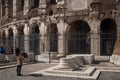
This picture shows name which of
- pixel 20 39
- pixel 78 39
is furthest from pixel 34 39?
pixel 78 39

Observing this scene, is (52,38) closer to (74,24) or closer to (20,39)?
(74,24)

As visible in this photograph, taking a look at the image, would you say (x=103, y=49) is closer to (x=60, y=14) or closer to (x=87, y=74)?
(x=60, y=14)

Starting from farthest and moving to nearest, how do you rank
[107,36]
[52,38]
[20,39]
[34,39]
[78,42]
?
[20,39] < [34,39] < [52,38] < [78,42] < [107,36]

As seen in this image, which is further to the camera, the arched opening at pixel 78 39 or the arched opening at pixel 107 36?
the arched opening at pixel 78 39

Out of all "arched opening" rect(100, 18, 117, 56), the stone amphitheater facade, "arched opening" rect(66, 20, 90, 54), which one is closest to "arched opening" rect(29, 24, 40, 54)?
the stone amphitheater facade

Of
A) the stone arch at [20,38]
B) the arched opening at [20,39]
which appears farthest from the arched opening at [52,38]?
the arched opening at [20,39]

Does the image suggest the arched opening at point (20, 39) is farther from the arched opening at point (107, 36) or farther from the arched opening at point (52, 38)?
the arched opening at point (107, 36)

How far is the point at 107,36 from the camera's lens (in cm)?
2303

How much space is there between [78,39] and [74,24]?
1.70 m

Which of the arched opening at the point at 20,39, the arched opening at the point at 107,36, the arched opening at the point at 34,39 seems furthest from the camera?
the arched opening at the point at 20,39

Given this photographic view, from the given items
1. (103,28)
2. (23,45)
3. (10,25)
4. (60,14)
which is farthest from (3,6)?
(103,28)

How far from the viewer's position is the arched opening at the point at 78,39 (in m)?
23.4

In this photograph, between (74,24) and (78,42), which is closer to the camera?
(78,42)

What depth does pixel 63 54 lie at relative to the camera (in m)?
22.6
